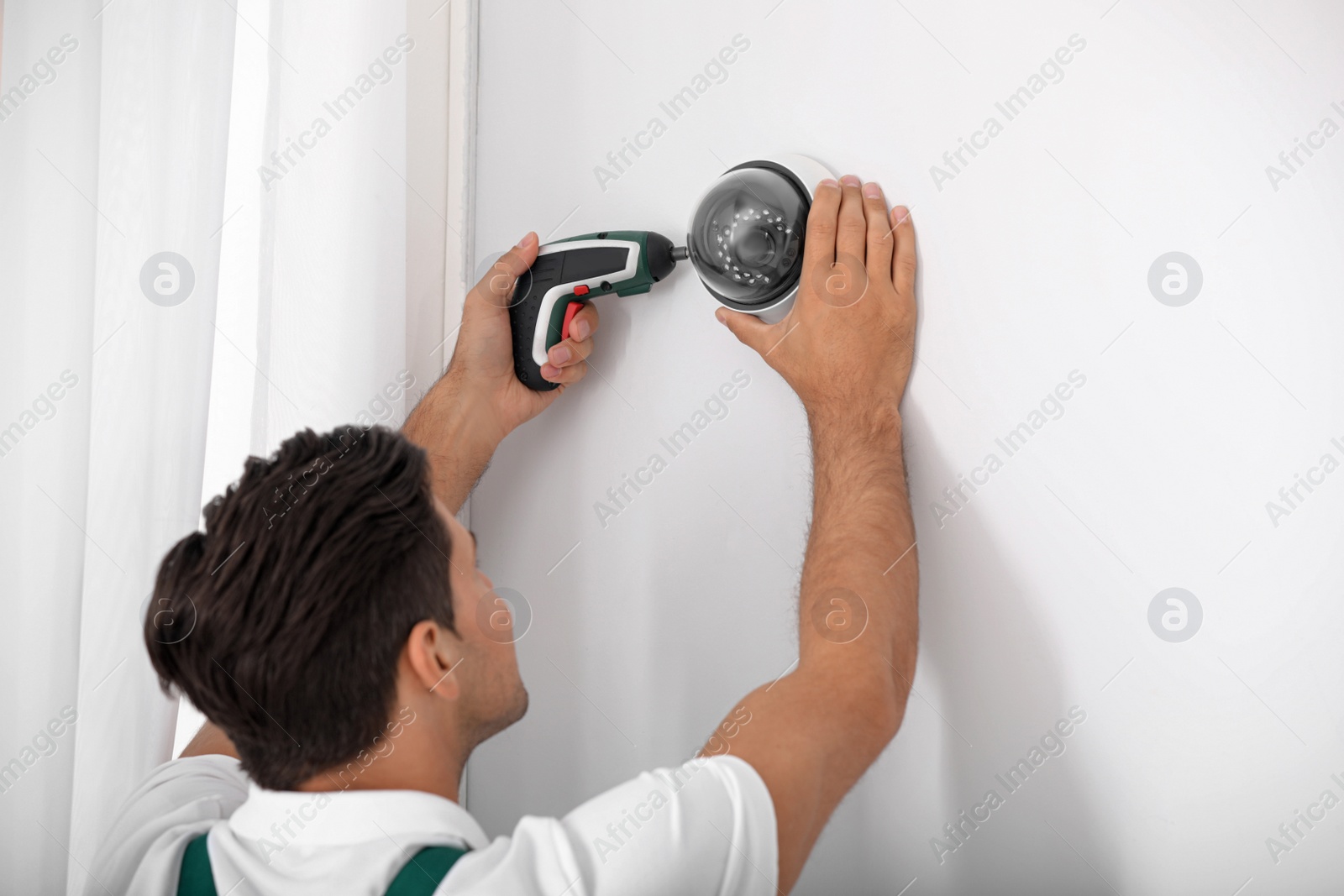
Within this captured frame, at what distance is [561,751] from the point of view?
4.17 feet

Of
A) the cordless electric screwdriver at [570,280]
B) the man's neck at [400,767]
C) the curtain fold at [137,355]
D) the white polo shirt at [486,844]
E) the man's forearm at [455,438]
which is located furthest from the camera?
the man's forearm at [455,438]

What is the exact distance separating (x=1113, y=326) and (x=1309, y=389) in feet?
0.55

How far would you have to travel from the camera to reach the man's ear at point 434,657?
84cm

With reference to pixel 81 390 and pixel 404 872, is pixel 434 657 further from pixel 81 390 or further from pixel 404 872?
pixel 81 390

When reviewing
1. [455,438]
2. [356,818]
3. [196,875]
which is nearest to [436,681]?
[356,818]

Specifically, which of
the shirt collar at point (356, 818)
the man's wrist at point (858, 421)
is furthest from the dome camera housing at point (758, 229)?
the shirt collar at point (356, 818)

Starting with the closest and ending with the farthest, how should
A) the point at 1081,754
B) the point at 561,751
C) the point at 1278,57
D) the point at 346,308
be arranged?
the point at 1278,57 < the point at 1081,754 < the point at 346,308 < the point at 561,751

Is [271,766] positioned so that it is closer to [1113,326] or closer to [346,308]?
[346,308]

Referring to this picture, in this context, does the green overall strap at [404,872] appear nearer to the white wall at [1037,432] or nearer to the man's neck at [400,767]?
the man's neck at [400,767]

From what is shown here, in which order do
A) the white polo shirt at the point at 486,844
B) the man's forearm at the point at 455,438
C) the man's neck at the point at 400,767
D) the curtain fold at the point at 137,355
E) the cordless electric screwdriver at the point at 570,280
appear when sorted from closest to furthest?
the white polo shirt at the point at 486,844, the man's neck at the point at 400,767, the curtain fold at the point at 137,355, the cordless electric screwdriver at the point at 570,280, the man's forearm at the point at 455,438

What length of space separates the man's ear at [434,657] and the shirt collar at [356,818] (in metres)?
0.10

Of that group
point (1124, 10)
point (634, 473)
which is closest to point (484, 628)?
point (634, 473)

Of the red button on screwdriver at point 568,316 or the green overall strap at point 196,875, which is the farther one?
the red button on screwdriver at point 568,316

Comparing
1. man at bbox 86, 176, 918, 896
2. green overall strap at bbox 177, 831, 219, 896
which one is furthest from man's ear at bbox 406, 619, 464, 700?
green overall strap at bbox 177, 831, 219, 896
